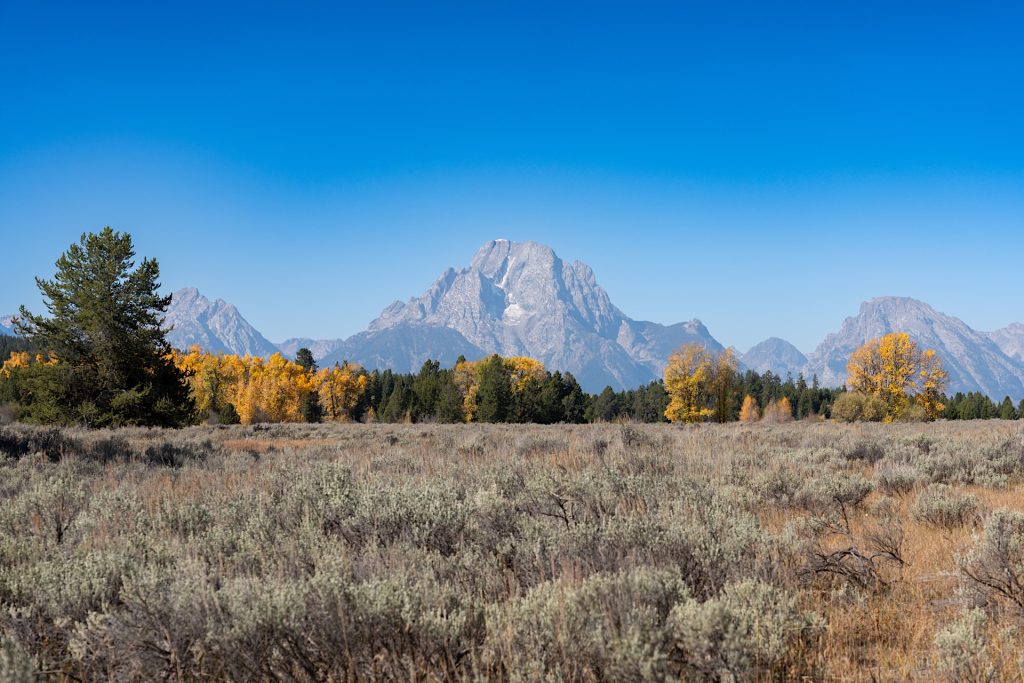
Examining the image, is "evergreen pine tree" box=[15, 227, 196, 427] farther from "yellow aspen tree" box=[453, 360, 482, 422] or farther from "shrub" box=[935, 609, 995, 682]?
"yellow aspen tree" box=[453, 360, 482, 422]

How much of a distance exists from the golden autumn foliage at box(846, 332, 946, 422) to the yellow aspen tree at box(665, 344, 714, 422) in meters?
12.9

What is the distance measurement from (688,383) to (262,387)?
49398mm

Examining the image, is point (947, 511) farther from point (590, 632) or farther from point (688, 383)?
point (688, 383)

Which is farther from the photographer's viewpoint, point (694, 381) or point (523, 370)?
point (523, 370)

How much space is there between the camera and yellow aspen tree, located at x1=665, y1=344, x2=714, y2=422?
57.5 meters

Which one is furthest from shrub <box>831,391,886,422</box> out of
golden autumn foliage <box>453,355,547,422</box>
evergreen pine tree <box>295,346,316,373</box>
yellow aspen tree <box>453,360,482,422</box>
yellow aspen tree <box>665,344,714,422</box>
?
evergreen pine tree <box>295,346,316,373</box>

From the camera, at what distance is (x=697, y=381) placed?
188 feet

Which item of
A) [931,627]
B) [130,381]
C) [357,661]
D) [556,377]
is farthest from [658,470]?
[556,377]

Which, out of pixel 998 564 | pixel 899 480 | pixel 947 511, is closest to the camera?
pixel 998 564

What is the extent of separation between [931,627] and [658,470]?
5.04m

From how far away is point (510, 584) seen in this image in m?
3.92

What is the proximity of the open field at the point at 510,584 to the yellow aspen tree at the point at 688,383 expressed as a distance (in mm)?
51222

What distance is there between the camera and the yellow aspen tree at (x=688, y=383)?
5750cm

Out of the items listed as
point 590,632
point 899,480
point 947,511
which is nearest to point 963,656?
point 590,632
